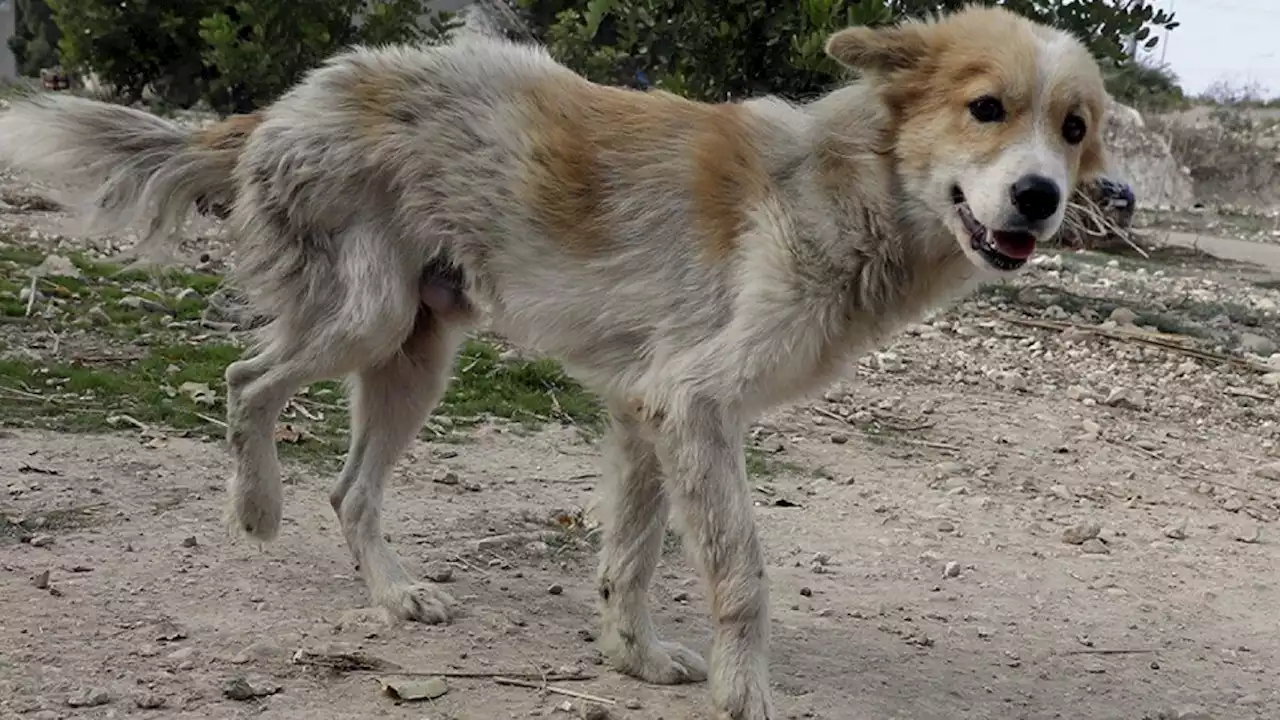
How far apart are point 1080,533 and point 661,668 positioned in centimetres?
227

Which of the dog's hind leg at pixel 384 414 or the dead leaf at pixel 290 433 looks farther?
the dead leaf at pixel 290 433

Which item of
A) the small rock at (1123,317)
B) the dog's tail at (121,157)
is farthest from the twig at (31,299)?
the small rock at (1123,317)

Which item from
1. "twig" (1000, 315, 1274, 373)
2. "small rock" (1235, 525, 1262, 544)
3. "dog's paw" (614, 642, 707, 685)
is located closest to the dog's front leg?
"dog's paw" (614, 642, 707, 685)

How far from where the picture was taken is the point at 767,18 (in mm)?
9172

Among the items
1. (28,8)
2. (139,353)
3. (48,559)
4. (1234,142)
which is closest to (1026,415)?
(139,353)

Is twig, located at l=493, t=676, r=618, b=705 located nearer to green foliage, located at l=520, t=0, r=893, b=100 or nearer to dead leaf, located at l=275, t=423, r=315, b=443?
dead leaf, located at l=275, t=423, r=315, b=443

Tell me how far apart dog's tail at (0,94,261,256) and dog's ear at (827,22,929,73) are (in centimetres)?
188

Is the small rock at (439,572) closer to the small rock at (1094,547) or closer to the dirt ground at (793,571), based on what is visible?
the dirt ground at (793,571)

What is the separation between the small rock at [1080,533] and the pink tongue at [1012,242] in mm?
2155

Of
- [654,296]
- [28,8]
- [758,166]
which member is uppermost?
[758,166]

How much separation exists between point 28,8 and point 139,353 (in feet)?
49.3

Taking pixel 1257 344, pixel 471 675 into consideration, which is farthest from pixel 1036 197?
pixel 1257 344

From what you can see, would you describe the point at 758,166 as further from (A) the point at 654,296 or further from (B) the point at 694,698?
(B) the point at 694,698

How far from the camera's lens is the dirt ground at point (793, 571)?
365 centimetres
